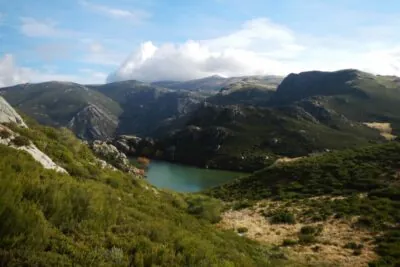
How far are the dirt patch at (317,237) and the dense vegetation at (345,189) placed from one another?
0.89m

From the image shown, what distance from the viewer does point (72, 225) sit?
31.3 ft

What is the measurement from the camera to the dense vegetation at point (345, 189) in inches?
1133

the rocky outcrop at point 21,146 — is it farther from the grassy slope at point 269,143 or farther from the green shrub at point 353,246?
the grassy slope at point 269,143

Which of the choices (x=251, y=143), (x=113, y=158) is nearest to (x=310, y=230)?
(x=113, y=158)

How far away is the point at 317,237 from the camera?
25.8 m

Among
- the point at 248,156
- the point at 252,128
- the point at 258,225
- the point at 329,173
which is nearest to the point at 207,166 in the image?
the point at 248,156

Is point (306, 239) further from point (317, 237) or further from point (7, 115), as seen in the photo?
point (7, 115)

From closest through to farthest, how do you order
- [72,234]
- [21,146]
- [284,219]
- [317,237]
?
1. [72,234]
2. [21,146]
3. [317,237]
4. [284,219]

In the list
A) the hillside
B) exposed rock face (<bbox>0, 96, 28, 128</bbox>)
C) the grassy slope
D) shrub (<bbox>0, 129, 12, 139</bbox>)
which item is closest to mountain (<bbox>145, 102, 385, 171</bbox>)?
the grassy slope

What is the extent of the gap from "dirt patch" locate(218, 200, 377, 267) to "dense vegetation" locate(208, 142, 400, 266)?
35.2 inches

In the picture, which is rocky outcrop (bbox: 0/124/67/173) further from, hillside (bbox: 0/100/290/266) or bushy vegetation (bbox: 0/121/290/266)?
bushy vegetation (bbox: 0/121/290/266)

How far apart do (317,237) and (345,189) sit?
72.8 ft

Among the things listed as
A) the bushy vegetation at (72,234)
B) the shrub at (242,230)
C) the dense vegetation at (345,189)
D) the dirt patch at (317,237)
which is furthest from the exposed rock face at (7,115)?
the dense vegetation at (345,189)

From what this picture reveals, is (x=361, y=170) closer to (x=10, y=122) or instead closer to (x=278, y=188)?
(x=278, y=188)
